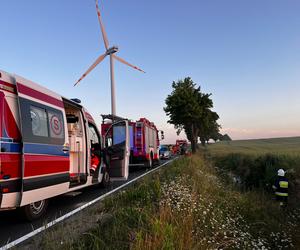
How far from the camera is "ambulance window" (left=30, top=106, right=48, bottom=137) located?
5340mm

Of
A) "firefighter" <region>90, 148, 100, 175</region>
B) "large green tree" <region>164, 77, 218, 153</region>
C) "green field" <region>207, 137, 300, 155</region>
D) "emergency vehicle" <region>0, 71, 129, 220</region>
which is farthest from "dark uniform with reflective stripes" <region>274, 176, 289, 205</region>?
"large green tree" <region>164, 77, 218, 153</region>

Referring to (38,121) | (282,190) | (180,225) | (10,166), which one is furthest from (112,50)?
(180,225)

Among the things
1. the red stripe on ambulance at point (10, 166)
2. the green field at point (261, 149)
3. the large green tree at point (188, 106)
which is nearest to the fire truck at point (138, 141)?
the red stripe on ambulance at point (10, 166)

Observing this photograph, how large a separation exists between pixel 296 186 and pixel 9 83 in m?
12.8

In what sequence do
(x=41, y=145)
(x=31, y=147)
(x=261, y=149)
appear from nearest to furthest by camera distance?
(x=31, y=147), (x=41, y=145), (x=261, y=149)

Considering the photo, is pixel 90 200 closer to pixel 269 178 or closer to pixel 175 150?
pixel 269 178

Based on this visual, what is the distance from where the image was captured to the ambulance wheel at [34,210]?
5.46 metres

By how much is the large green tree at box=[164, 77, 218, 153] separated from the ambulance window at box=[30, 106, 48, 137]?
30.0 m

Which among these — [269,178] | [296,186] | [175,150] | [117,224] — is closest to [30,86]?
[117,224]

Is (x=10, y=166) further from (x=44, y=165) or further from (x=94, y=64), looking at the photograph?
(x=94, y=64)

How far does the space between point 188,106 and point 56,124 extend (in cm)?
2993

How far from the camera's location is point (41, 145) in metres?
5.48

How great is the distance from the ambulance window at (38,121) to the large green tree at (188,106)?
3003cm

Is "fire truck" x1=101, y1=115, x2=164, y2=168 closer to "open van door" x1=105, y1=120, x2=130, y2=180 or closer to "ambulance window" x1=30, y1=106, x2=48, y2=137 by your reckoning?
"open van door" x1=105, y1=120, x2=130, y2=180
